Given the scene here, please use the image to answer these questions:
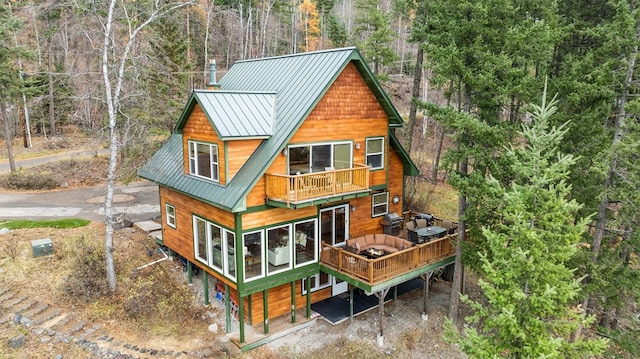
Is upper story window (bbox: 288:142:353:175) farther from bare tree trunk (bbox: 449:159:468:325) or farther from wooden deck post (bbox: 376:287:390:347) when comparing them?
wooden deck post (bbox: 376:287:390:347)

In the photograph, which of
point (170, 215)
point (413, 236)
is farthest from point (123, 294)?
point (413, 236)

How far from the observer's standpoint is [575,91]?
12484 mm

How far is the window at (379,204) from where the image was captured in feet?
54.9

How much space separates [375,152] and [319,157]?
263 centimetres

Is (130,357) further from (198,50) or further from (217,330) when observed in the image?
(198,50)

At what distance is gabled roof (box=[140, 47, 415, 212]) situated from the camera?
1262 centimetres

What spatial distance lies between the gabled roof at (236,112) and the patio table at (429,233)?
692 cm

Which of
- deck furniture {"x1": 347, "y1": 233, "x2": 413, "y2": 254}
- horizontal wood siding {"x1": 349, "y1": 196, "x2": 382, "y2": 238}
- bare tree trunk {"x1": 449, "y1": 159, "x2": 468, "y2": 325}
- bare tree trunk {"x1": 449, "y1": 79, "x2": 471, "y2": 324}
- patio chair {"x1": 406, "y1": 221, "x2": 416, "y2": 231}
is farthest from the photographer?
patio chair {"x1": 406, "y1": 221, "x2": 416, "y2": 231}

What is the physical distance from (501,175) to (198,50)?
92.8 feet

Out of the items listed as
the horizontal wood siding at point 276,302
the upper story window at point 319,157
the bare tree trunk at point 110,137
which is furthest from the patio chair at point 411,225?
the bare tree trunk at point 110,137

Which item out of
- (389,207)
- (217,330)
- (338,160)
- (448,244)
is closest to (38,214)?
(217,330)

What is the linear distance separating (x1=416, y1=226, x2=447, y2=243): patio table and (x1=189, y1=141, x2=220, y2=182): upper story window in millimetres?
7821

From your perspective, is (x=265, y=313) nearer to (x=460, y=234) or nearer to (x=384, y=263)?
(x=384, y=263)

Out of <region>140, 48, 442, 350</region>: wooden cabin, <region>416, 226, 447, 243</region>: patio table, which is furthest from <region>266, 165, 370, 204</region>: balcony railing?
<region>416, 226, 447, 243</region>: patio table
